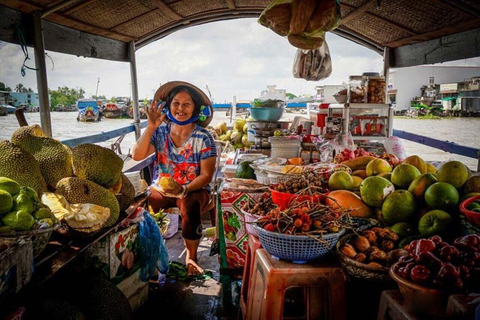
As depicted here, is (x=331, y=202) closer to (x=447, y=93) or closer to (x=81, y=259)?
(x=81, y=259)

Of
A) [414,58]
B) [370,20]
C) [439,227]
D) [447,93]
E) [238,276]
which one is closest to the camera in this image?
[439,227]

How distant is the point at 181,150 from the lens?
389cm

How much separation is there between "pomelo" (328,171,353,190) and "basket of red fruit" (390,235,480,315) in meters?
1.05

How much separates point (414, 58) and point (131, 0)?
3.99 metres

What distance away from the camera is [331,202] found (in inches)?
88.8

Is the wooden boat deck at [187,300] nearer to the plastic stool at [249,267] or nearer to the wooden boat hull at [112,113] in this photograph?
the plastic stool at [249,267]

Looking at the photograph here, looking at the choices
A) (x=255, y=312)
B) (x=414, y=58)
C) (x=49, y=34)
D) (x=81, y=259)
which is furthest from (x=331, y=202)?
(x=414, y=58)

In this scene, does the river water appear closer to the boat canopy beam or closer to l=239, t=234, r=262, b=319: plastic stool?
l=239, t=234, r=262, b=319: plastic stool

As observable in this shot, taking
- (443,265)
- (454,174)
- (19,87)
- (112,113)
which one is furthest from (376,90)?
(112,113)

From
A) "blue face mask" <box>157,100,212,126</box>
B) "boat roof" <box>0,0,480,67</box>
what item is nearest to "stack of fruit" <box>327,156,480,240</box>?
"blue face mask" <box>157,100,212,126</box>

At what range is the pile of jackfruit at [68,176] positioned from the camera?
197 centimetres

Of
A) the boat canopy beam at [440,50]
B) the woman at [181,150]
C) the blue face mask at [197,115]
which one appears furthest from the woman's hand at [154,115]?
the boat canopy beam at [440,50]

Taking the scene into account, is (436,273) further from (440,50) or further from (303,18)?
(440,50)

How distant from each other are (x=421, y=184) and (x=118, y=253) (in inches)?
83.0
